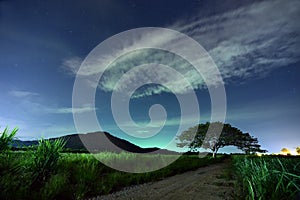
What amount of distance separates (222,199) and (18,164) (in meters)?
5.11

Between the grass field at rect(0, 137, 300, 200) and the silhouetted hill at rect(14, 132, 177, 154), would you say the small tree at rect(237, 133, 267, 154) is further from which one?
the grass field at rect(0, 137, 300, 200)

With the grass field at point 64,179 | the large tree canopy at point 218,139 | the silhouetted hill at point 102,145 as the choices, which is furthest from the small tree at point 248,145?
the grass field at point 64,179

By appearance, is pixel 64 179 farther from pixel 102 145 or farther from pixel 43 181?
pixel 102 145

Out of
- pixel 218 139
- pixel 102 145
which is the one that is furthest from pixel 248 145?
pixel 102 145

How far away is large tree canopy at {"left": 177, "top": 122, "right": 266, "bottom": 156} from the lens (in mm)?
43375

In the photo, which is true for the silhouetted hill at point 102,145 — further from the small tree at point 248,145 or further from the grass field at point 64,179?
the small tree at point 248,145

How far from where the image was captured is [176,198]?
522 cm

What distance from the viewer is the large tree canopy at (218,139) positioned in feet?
142

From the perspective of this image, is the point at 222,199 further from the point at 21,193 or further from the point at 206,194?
the point at 21,193

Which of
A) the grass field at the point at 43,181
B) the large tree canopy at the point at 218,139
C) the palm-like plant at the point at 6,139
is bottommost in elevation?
the grass field at the point at 43,181

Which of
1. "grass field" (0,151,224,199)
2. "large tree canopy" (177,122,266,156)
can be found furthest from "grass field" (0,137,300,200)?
"large tree canopy" (177,122,266,156)

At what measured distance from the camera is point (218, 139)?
4344 centimetres

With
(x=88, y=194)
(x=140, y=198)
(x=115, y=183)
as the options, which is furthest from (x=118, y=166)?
(x=140, y=198)

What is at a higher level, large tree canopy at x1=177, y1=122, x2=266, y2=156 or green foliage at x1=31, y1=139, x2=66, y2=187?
large tree canopy at x1=177, y1=122, x2=266, y2=156
